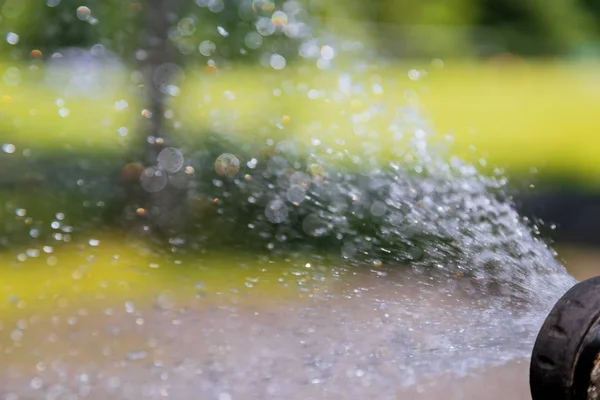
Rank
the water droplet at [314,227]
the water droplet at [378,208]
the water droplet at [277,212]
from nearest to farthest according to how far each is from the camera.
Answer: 1. the water droplet at [378,208]
2. the water droplet at [314,227]
3. the water droplet at [277,212]

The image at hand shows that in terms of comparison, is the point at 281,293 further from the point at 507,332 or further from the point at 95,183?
the point at 95,183

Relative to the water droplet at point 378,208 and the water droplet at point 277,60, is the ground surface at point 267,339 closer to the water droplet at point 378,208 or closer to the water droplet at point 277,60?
the water droplet at point 378,208

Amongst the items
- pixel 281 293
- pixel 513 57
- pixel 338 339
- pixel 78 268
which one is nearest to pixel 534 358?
pixel 338 339

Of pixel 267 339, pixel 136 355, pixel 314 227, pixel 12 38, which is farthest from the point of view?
pixel 12 38

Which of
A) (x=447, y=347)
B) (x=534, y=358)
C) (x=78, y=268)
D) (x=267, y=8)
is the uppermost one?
(x=267, y=8)

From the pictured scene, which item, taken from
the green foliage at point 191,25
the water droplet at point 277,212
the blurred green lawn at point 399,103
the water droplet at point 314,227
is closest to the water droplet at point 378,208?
the water droplet at point 314,227

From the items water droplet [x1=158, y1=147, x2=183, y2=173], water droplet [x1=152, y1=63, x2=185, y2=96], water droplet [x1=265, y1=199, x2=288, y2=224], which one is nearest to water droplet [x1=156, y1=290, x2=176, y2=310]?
water droplet [x1=265, y1=199, x2=288, y2=224]

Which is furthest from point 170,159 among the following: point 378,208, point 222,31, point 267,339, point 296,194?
point 267,339

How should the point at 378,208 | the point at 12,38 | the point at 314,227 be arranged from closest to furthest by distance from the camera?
the point at 378,208 → the point at 314,227 → the point at 12,38

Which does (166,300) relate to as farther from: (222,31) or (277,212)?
(222,31)

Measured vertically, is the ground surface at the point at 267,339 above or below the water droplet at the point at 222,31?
below

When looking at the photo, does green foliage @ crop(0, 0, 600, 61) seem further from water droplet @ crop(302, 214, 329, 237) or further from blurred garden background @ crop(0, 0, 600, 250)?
water droplet @ crop(302, 214, 329, 237)
